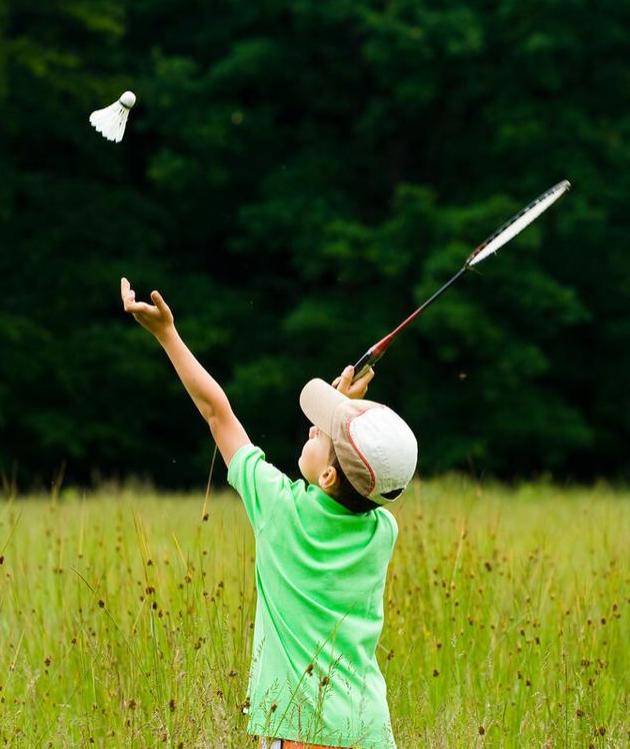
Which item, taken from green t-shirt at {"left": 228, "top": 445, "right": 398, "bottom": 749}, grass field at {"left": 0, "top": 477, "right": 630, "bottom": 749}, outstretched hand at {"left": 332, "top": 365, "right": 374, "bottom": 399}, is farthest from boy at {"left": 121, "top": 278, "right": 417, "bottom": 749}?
grass field at {"left": 0, "top": 477, "right": 630, "bottom": 749}

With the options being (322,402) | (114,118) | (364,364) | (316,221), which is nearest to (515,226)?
(364,364)

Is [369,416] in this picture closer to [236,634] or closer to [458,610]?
[236,634]

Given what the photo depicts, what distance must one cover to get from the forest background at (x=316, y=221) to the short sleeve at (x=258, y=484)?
16.0 m

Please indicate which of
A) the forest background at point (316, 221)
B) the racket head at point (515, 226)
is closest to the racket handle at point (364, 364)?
the racket head at point (515, 226)

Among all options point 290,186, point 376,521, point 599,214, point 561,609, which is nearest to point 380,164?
point 290,186

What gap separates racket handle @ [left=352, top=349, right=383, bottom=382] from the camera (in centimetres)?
360

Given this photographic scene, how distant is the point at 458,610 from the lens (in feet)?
17.2

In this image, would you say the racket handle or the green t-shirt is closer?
the green t-shirt

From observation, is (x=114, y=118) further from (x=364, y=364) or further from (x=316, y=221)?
(x=316, y=221)

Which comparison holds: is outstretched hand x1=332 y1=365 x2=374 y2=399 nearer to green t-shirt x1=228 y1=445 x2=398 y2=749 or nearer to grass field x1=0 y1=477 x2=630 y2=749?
green t-shirt x1=228 y1=445 x2=398 y2=749

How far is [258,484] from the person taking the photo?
3207 millimetres

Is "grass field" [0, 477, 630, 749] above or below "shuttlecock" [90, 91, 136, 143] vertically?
below

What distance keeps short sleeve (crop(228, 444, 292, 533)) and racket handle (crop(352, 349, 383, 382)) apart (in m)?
0.46

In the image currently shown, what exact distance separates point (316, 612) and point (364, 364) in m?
0.82
